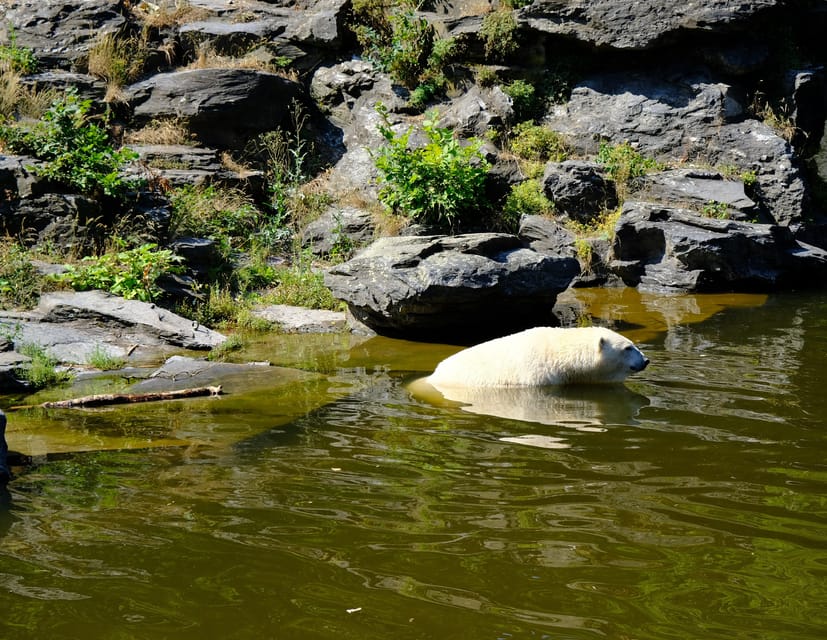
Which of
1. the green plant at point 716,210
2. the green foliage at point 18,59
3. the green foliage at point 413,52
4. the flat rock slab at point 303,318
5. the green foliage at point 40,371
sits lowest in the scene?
the green foliage at point 40,371

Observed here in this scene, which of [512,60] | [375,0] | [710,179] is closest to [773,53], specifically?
[710,179]

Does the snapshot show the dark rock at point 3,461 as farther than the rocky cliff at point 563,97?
No

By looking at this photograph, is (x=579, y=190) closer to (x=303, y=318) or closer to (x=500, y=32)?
(x=500, y=32)

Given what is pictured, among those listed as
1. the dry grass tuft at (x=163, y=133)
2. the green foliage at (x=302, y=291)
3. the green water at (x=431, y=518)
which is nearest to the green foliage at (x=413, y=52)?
the dry grass tuft at (x=163, y=133)

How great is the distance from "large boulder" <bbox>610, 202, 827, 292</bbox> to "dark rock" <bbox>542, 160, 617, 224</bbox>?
1.03m

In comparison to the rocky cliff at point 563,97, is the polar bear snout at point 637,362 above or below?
below

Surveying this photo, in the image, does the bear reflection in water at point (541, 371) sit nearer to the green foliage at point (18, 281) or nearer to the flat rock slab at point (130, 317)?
the flat rock slab at point (130, 317)

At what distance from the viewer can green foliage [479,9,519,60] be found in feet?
61.4

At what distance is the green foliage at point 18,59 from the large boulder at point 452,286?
1025cm

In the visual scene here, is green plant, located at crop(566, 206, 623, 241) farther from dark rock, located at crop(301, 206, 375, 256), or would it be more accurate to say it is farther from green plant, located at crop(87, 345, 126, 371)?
green plant, located at crop(87, 345, 126, 371)

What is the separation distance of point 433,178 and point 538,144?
3943 millimetres

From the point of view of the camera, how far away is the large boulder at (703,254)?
14352 millimetres

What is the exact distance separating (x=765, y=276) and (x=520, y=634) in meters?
12.7

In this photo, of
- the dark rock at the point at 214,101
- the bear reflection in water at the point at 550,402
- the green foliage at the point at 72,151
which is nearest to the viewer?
the bear reflection in water at the point at 550,402
